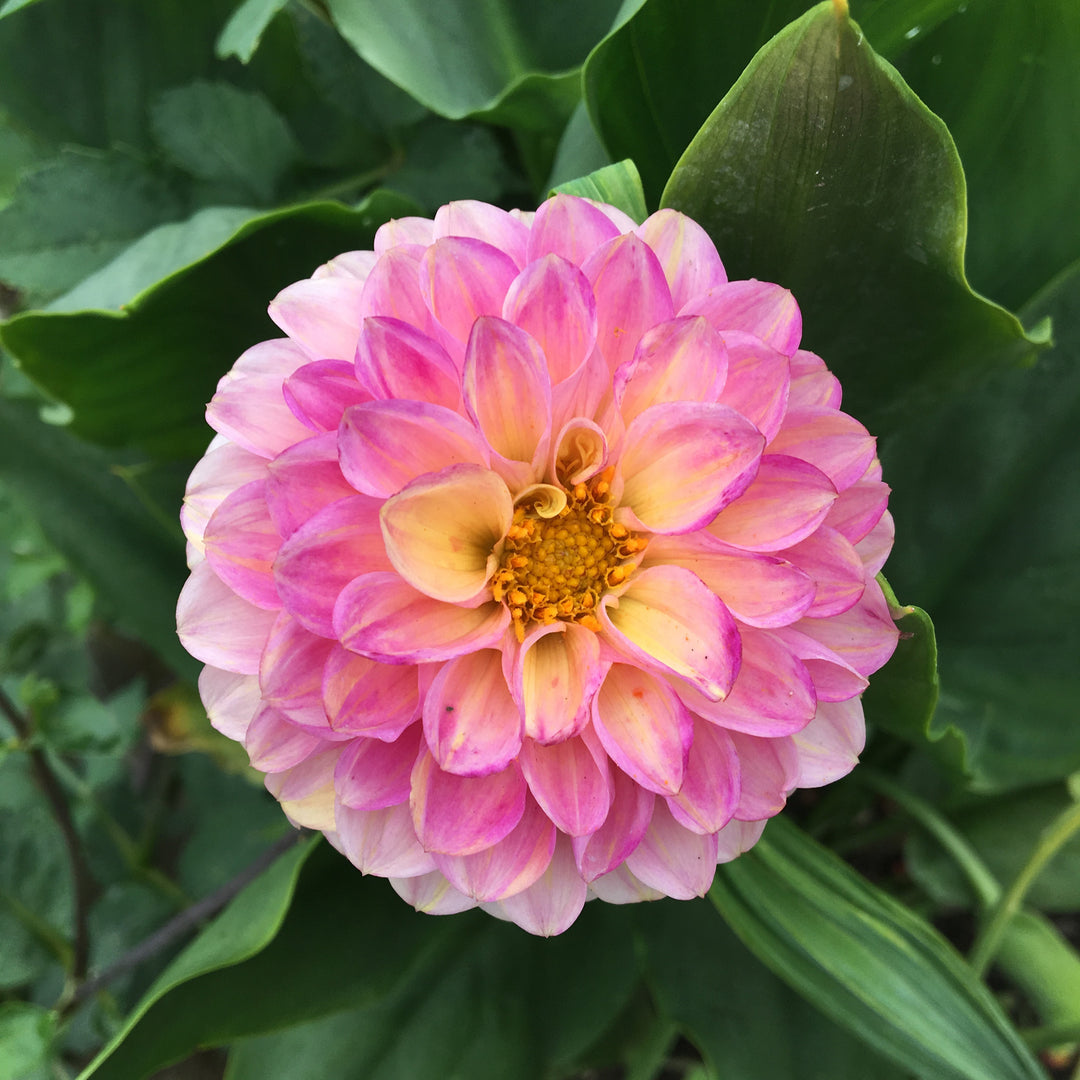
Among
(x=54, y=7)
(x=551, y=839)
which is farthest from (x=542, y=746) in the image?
(x=54, y=7)

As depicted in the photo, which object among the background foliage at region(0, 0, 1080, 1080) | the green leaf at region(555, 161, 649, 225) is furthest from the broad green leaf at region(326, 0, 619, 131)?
the green leaf at region(555, 161, 649, 225)

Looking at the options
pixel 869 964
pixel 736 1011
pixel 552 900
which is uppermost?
pixel 552 900

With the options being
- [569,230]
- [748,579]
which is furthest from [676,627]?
[569,230]

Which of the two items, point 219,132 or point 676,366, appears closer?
point 676,366

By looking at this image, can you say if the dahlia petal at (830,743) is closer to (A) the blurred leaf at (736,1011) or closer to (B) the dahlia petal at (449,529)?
(B) the dahlia petal at (449,529)

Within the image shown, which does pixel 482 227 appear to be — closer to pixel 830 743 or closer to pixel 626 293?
pixel 626 293

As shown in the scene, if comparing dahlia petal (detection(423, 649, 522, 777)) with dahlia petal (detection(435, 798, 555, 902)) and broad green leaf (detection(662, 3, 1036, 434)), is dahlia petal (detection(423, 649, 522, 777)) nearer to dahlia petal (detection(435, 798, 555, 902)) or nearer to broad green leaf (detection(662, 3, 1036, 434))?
dahlia petal (detection(435, 798, 555, 902))
